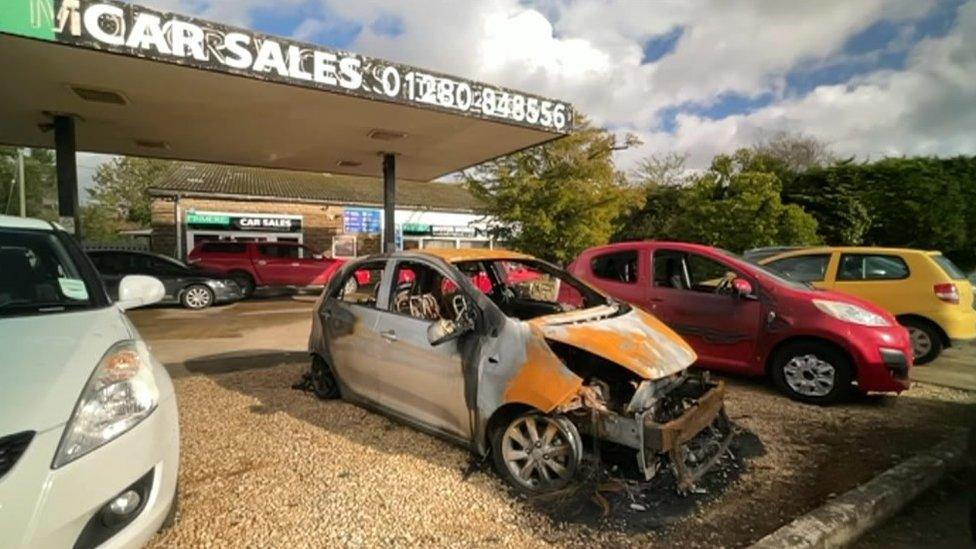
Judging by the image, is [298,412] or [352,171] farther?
[352,171]

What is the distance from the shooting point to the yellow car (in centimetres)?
686

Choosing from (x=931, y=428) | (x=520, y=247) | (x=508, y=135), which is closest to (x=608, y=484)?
(x=931, y=428)

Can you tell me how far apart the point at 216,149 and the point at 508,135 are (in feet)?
24.1

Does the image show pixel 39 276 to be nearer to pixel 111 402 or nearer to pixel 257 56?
→ pixel 111 402

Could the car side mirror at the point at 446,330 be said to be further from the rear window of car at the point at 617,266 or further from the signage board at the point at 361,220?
the signage board at the point at 361,220

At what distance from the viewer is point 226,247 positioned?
16.0m

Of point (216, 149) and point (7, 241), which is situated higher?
point (216, 149)

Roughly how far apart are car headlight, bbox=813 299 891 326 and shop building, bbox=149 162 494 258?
41.9 feet

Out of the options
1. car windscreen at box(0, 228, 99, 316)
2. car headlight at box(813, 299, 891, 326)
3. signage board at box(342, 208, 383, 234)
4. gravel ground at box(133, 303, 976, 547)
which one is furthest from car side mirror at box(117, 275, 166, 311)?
signage board at box(342, 208, 383, 234)

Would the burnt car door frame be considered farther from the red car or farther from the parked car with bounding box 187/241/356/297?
the parked car with bounding box 187/241/356/297

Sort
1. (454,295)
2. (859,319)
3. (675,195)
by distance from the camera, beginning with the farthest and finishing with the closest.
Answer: (675,195)
(859,319)
(454,295)

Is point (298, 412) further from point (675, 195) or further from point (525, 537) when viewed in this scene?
point (675, 195)

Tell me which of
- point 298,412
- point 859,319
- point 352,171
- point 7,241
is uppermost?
point 352,171

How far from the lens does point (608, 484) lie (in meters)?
3.33
